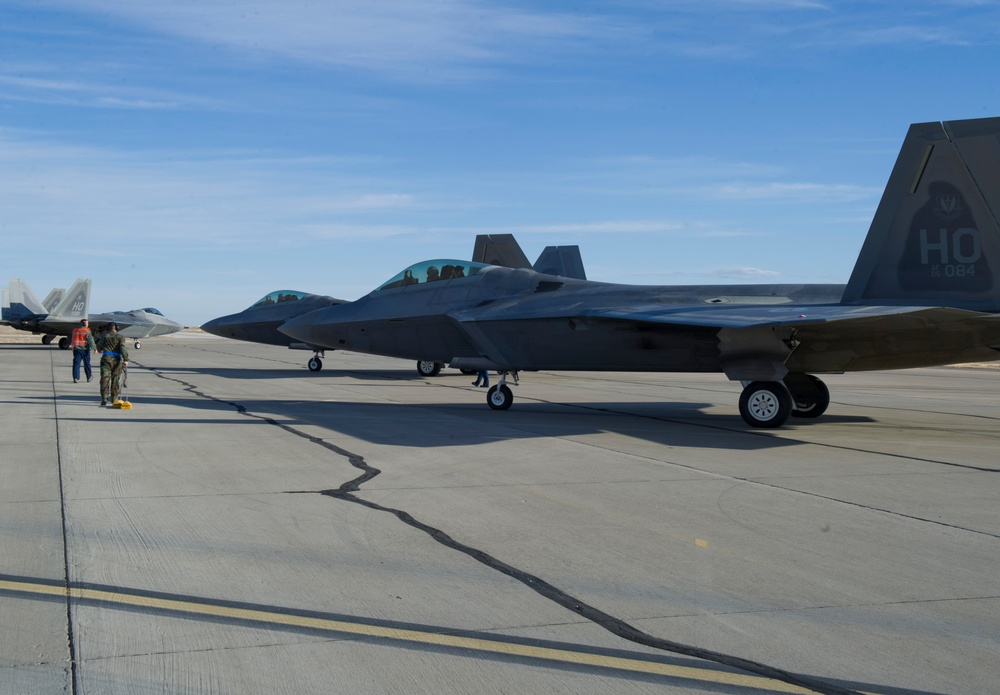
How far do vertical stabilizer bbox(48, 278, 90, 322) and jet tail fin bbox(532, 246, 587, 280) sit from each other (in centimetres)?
2741

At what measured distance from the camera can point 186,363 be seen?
35.4 m

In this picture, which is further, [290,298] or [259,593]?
[290,298]

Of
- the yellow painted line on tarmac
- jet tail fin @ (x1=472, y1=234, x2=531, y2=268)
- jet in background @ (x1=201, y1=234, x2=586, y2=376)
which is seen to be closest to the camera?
the yellow painted line on tarmac

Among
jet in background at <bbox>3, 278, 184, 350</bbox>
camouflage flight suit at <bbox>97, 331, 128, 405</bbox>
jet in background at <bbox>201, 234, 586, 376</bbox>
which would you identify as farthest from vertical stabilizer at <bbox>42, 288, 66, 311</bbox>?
camouflage flight suit at <bbox>97, 331, 128, 405</bbox>

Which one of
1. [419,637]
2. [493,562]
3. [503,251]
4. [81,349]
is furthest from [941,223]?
[81,349]

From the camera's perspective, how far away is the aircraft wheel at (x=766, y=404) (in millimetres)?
13594

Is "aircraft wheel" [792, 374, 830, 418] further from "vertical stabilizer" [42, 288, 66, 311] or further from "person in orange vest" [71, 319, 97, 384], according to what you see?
"vertical stabilizer" [42, 288, 66, 311]

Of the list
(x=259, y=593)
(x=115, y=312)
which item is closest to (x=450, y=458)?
(x=259, y=593)

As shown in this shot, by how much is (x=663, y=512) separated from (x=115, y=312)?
54.2 metres

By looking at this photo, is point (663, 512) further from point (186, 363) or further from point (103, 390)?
point (186, 363)

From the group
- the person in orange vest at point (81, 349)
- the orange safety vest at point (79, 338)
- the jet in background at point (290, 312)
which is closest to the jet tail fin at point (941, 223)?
the jet in background at point (290, 312)

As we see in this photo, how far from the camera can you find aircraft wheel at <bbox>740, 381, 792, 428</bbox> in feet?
44.6

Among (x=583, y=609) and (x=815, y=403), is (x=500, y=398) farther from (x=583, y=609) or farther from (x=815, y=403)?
(x=583, y=609)

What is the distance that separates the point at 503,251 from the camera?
31.9m
